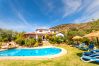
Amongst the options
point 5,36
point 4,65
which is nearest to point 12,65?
point 4,65

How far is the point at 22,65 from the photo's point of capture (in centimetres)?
1227

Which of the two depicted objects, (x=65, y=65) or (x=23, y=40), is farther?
(x=23, y=40)

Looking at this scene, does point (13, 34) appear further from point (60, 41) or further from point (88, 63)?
point (88, 63)

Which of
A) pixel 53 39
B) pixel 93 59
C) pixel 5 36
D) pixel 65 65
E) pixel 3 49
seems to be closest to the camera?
pixel 65 65

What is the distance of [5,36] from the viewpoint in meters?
38.0

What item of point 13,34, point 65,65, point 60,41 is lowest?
point 65,65

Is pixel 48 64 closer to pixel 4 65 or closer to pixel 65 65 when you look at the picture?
pixel 65 65

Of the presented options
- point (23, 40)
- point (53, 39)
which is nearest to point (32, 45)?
point (23, 40)

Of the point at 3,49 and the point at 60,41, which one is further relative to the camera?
the point at 60,41

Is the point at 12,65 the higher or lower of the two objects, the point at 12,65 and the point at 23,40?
the lower

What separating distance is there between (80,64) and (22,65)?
5183 millimetres

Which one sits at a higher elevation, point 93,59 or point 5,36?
point 5,36

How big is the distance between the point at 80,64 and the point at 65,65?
1.37 m

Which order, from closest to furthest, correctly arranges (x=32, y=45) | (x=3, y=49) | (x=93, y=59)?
(x=93, y=59) < (x=3, y=49) < (x=32, y=45)
